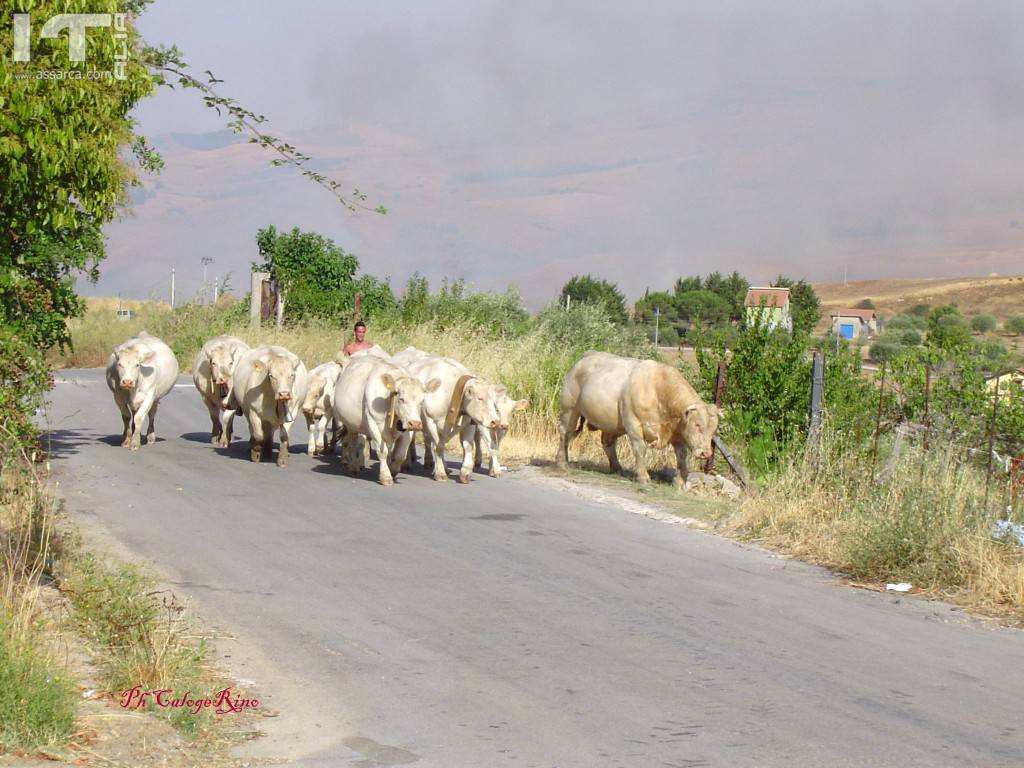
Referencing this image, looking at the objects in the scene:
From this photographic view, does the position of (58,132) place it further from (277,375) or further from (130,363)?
(130,363)

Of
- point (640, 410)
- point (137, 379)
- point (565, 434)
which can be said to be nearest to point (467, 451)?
point (565, 434)

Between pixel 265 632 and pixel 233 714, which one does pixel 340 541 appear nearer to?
pixel 265 632

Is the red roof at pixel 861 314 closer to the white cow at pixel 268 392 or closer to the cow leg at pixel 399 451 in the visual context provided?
the white cow at pixel 268 392

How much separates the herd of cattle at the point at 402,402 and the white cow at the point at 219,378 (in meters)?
0.02

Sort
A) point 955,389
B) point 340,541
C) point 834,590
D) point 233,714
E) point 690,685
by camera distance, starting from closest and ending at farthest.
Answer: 1. point 233,714
2. point 690,685
3. point 834,590
4. point 340,541
5. point 955,389

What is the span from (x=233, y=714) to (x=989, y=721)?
14.5ft

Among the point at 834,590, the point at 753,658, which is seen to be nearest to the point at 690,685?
the point at 753,658

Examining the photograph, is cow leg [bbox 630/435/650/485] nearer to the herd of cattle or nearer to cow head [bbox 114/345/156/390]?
the herd of cattle

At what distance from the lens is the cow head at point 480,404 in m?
17.7

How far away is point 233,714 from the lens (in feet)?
Answer: 24.2

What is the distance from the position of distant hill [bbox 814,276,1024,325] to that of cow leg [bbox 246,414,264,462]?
A: 3358 inches

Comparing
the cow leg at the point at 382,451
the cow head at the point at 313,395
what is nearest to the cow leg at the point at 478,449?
the cow leg at the point at 382,451

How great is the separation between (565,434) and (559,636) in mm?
10494
